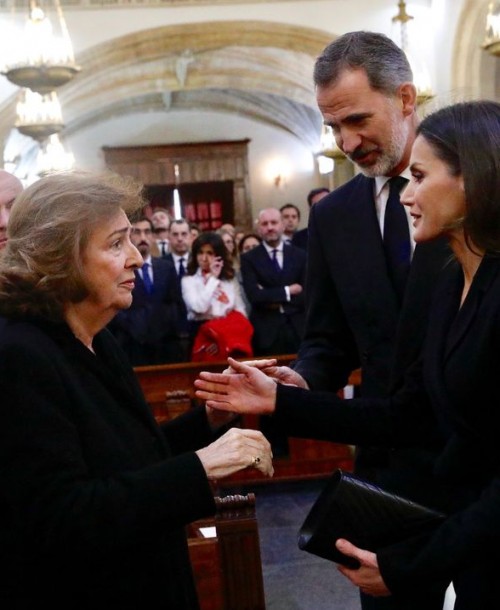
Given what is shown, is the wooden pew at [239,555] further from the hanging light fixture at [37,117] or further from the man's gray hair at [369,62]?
the hanging light fixture at [37,117]

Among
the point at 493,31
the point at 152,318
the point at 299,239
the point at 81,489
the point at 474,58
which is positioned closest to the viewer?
the point at 81,489

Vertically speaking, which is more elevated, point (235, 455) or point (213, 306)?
point (235, 455)

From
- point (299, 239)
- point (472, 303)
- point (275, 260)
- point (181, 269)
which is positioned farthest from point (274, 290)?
point (472, 303)

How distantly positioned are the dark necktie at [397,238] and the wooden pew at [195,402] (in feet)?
10.3

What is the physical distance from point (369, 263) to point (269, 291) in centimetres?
417

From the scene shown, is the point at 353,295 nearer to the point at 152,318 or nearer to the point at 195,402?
the point at 195,402

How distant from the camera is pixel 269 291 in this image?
6477 mm

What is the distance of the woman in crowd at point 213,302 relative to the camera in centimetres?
602

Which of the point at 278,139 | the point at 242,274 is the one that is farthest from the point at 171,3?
the point at 278,139

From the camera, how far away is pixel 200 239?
6.34 m

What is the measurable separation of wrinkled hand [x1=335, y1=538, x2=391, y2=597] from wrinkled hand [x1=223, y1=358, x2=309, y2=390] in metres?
0.63

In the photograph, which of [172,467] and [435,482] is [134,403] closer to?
[172,467]

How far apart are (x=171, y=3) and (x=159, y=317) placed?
5.92m

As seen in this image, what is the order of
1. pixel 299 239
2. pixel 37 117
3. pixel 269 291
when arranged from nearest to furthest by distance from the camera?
A: 1. pixel 269 291
2. pixel 299 239
3. pixel 37 117
